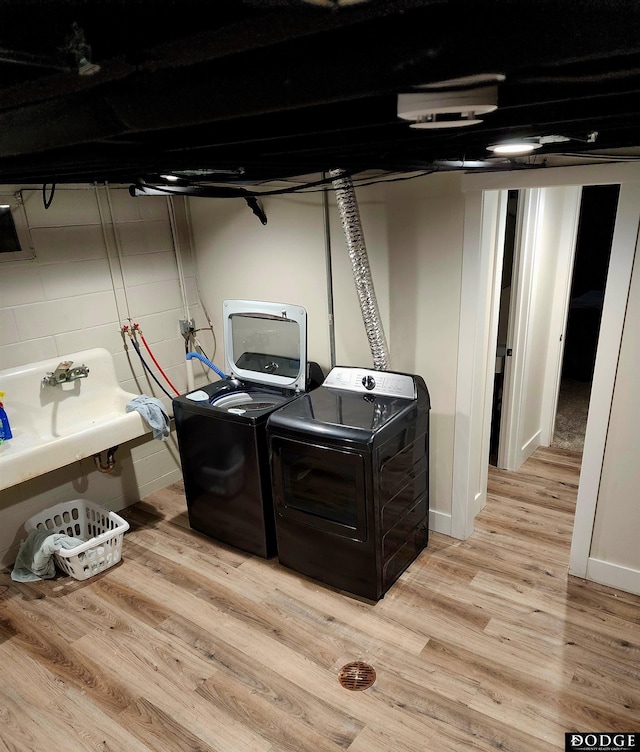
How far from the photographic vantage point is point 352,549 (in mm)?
2613

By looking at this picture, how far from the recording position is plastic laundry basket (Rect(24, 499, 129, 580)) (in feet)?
9.43

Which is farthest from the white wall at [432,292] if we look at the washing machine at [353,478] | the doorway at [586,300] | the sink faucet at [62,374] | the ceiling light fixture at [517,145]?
the doorway at [586,300]

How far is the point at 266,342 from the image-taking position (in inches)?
125

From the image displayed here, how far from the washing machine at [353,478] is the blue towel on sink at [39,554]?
121 centimetres

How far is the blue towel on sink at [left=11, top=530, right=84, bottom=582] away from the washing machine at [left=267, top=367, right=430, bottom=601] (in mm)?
1209

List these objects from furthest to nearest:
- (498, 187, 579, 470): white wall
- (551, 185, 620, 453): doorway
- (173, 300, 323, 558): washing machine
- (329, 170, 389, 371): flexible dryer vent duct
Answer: (551, 185, 620, 453): doorway < (498, 187, 579, 470): white wall < (173, 300, 323, 558): washing machine < (329, 170, 389, 371): flexible dryer vent duct

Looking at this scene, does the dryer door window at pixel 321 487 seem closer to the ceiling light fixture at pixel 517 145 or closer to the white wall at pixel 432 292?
the white wall at pixel 432 292

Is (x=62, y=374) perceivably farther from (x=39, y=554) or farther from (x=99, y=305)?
(x=39, y=554)

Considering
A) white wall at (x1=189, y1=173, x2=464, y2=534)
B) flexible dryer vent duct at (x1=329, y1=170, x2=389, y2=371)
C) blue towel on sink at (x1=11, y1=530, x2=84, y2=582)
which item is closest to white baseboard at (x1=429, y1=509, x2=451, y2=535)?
white wall at (x1=189, y1=173, x2=464, y2=534)

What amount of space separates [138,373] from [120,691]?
192 centimetres

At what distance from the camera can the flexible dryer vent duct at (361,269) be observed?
258 cm

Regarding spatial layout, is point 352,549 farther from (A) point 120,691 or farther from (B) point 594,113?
(B) point 594,113

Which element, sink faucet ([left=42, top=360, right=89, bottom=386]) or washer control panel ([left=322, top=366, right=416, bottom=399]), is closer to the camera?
washer control panel ([left=322, top=366, right=416, bottom=399])

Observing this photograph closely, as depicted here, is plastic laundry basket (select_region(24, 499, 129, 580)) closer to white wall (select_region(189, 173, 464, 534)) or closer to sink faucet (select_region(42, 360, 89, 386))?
sink faucet (select_region(42, 360, 89, 386))
